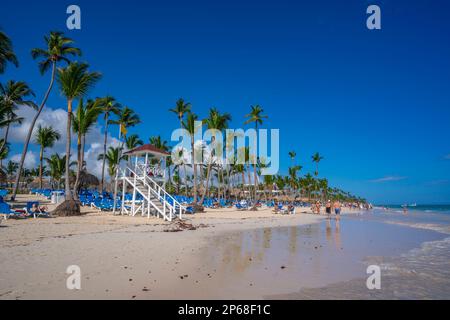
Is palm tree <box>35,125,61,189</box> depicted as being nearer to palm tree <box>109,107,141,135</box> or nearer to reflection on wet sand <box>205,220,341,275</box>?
palm tree <box>109,107,141,135</box>

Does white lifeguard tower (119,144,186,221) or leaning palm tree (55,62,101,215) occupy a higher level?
leaning palm tree (55,62,101,215)

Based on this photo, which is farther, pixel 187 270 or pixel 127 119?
pixel 127 119

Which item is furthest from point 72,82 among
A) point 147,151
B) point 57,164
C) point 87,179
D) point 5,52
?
point 57,164

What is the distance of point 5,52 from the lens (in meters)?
20.6

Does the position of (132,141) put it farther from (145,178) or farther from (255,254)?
(255,254)

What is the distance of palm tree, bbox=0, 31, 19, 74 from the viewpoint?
19344 millimetres

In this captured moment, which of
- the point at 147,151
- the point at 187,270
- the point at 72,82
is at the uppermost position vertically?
the point at 72,82

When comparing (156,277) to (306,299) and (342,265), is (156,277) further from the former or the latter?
(342,265)

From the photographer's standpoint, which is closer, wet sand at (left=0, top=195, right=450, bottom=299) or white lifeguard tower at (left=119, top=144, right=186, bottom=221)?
wet sand at (left=0, top=195, right=450, bottom=299)

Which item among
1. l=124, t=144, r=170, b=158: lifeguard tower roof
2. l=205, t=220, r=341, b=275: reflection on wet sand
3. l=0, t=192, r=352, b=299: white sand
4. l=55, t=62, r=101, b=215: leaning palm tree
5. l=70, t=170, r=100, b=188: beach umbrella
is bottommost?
l=205, t=220, r=341, b=275: reflection on wet sand

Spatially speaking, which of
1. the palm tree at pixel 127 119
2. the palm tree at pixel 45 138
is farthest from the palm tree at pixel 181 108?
the palm tree at pixel 45 138

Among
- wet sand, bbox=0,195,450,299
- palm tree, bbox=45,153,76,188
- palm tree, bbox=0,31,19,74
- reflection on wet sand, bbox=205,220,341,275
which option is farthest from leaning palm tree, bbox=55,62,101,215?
palm tree, bbox=45,153,76,188

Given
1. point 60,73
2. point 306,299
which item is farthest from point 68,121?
point 306,299

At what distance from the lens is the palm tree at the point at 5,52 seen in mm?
19344
